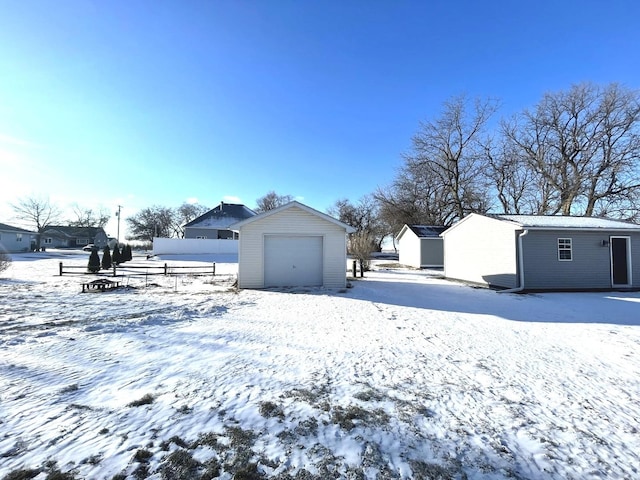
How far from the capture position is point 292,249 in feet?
37.2

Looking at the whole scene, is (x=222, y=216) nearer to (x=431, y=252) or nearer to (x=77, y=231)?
(x=431, y=252)

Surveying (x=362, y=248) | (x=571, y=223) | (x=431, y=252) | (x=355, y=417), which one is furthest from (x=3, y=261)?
(x=571, y=223)

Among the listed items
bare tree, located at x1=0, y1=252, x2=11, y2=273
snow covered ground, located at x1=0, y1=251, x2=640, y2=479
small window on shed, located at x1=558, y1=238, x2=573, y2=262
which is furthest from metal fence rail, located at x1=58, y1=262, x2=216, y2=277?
small window on shed, located at x1=558, y1=238, x2=573, y2=262

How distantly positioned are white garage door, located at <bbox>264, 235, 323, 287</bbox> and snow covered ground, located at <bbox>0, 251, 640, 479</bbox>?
455 cm

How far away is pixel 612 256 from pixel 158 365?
52.1ft

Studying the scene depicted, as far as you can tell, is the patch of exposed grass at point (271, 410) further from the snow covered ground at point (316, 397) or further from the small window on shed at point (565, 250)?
the small window on shed at point (565, 250)

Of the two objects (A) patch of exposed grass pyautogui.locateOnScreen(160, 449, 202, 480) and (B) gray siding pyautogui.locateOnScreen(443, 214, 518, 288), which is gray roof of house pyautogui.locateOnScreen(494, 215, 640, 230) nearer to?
(B) gray siding pyautogui.locateOnScreen(443, 214, 518, 288)

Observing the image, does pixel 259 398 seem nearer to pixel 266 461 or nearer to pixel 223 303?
pixel 266 461

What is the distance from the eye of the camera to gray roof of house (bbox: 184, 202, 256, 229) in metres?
37.3

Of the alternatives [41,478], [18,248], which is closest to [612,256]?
[41,478]

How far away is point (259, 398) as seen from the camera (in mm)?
3199

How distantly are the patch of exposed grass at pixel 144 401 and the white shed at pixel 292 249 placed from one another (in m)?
7.83

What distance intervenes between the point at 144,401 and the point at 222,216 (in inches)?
1502

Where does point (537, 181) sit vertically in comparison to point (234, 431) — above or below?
above
